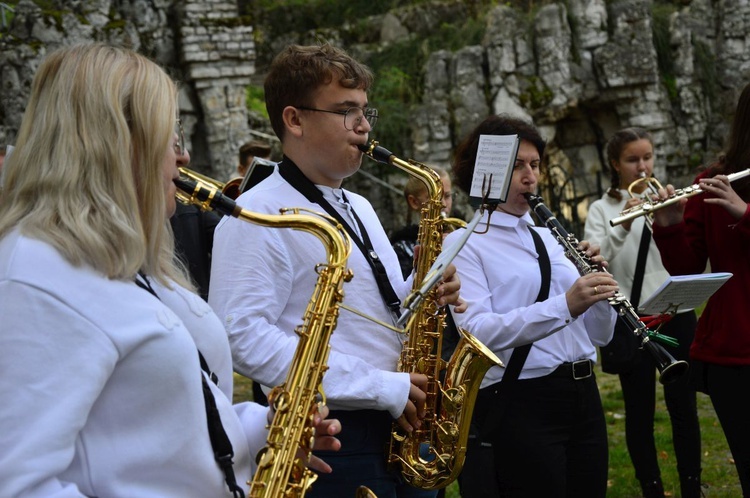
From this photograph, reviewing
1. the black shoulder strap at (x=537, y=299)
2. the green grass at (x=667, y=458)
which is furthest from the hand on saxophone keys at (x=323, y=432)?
the green grass at (x=667, y=458)

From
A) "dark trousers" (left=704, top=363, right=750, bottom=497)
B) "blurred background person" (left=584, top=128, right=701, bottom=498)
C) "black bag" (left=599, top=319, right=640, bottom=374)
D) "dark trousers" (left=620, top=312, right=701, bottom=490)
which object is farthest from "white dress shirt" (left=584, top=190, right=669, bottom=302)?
"dark trousers" (left=704, top=363, right=750, bottom=497)

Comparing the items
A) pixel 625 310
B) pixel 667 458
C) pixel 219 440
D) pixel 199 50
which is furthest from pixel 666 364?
pixel 199 50

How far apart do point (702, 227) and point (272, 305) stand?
7.54 feet

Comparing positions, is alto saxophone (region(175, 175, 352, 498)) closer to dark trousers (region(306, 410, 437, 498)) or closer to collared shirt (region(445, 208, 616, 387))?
dark trousers (region(306, 410, 437, 498))

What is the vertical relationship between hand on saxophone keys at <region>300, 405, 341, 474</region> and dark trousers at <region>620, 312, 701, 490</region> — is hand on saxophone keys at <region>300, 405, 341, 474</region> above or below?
above

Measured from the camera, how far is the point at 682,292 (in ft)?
11.9

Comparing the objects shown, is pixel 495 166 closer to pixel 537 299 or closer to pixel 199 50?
pixel 537 299

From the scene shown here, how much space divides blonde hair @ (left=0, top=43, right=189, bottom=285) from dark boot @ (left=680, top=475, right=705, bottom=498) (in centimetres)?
409

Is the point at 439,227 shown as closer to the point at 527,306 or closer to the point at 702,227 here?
the point at 527,306

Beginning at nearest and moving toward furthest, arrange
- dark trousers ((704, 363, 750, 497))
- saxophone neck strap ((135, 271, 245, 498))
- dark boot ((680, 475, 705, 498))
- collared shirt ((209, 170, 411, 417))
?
saxophone neck strap ((135, 271, 245, 498)), collared shirt ((209, 170, 411, 417)), dark trousers ((704, 363, 750, 497)), dark boot ((680, 475, 705, 498))

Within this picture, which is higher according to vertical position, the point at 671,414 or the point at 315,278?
the point at 315,278

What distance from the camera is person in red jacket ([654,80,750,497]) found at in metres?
3.69

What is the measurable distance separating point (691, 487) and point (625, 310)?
1.98 meters

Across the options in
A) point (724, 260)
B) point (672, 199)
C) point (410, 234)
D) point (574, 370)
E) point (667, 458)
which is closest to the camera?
point (574, 370)
